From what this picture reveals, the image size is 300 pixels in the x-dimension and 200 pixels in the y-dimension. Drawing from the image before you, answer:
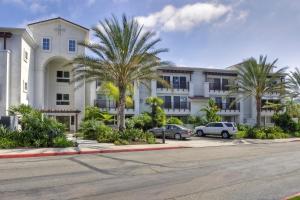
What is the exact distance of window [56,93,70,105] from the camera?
3991cm

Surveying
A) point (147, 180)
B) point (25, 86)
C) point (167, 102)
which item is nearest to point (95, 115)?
point (25, 86)

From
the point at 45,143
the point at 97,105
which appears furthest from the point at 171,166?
the point at 97,105

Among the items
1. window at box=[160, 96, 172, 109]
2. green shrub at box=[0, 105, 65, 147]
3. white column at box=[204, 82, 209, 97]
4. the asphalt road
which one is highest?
white column at box=[204, 82, 209, 97]

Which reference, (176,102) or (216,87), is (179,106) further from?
(216,87)

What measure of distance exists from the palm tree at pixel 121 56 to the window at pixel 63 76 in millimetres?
15521

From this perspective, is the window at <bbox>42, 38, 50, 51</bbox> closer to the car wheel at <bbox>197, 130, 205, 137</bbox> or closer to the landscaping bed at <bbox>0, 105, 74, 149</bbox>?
the landscaping bed at <bbox>0, 105, 74, 149</bbox>

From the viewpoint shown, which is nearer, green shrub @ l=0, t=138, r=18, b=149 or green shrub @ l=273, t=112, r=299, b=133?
green shrub @ l=0, t=138, r=18, b=149

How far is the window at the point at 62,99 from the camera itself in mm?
39906

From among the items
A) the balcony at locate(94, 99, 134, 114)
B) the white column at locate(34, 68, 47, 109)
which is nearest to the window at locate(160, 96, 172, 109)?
the balcony at locate(94, 99, 134, 114)

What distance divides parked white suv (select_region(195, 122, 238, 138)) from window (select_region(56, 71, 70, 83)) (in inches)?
A: 661

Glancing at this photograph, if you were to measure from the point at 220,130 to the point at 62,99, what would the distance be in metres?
19.0

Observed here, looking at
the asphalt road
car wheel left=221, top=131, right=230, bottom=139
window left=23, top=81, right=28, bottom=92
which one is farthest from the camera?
car wheel left=221, top=131, right=230, bottom=139

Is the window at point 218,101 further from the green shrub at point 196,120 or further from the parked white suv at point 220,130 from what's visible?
the parked white suv at point 220,130

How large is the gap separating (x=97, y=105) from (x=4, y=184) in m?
32.2
